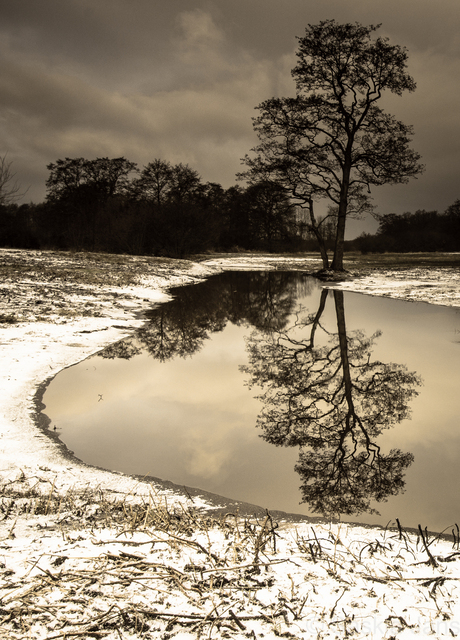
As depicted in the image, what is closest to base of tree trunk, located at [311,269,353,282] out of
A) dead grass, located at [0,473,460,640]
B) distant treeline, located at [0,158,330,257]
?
distant treeline, located at [0,158,330,257]

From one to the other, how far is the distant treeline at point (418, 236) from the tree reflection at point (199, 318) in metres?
46.7

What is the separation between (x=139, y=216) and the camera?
34500 mm

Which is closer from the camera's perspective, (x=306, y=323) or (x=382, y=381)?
(x=382, y=381)

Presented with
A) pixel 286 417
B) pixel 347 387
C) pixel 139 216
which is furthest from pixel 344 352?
pixel 139 216

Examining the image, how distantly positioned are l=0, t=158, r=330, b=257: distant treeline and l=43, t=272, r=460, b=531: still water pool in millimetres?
16857

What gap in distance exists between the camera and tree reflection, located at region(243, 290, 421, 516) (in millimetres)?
2951

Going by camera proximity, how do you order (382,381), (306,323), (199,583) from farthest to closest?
(306,323)
(382,381)
(199,583)

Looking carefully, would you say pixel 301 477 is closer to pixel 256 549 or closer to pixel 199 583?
pixel 256 549

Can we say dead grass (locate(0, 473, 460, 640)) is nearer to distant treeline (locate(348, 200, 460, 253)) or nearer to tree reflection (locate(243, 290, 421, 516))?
tree reflection (locate(243, 290, 421, 516))

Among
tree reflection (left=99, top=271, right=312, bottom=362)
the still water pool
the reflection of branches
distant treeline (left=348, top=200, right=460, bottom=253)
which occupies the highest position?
distant treeline (left=348, top=200, right=460, bottom=253)

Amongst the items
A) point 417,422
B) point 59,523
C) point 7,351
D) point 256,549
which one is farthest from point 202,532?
point 7,351

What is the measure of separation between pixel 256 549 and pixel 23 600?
100cm

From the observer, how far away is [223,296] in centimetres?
1511

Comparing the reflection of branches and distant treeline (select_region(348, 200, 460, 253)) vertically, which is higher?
distant treeline (select_region(348, 200, 460, 253))
